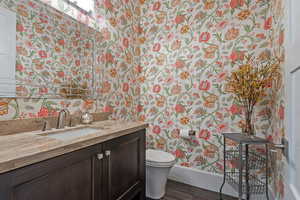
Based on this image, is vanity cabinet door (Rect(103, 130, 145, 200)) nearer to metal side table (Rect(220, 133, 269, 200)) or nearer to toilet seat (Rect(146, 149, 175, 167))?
toilet seat (Rect(146, 149, 175, 167))

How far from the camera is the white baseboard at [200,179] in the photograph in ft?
6.05

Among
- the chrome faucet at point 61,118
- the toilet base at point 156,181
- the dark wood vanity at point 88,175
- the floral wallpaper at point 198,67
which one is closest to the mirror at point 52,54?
the chrome faucet at point 61,118

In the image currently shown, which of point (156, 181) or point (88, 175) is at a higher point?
point (88, 175)

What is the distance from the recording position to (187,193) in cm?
187

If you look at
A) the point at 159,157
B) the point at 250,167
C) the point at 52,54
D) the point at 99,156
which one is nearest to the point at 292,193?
the point at 99,156

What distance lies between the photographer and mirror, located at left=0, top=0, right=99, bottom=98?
1165 mm

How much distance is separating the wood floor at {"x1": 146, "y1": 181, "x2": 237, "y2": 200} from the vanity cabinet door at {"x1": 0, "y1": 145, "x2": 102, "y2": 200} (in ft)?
3.66

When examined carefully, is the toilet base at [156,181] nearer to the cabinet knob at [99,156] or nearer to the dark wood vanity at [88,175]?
the dark wood vanity at [88,175]

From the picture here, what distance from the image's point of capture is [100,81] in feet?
5.90

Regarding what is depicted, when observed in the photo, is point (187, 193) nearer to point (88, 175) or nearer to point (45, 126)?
point (88, 175)

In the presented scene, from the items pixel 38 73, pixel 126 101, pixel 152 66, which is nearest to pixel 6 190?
pixel 38 73

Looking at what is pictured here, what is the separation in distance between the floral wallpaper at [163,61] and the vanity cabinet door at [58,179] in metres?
0.64

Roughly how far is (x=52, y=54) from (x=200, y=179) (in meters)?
2.08

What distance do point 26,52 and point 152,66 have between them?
1492 mm
